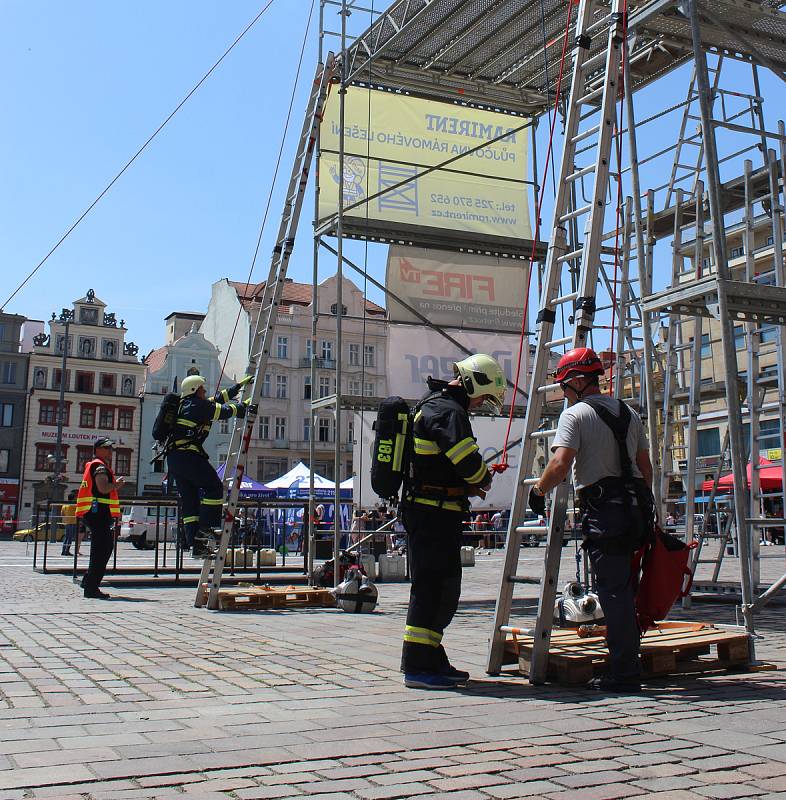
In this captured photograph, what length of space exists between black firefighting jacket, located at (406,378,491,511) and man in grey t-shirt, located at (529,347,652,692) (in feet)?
1.35

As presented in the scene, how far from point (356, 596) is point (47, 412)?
6198cm

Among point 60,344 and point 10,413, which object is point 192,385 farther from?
point 60,344

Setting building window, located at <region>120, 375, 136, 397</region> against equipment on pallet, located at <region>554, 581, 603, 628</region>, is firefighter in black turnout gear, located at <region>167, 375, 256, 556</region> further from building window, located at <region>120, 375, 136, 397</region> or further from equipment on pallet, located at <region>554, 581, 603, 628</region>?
building window, located at <region>120, 375, 136, 397</region>

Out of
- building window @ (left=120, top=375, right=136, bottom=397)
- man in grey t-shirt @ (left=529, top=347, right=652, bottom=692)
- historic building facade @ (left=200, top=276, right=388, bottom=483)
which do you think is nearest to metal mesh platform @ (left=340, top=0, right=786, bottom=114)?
man in grey t-shirt @ (left=529, top=347, right=652, bottom=692)

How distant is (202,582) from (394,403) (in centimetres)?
574

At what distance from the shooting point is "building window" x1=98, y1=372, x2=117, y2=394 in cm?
6900

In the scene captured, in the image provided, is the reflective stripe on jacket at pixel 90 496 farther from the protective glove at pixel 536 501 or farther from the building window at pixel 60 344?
the building window at pixel 60 344

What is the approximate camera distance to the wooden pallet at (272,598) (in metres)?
10.2

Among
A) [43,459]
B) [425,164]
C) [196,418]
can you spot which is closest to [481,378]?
[196,418]

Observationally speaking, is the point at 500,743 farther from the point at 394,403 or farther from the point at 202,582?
the point at 202,582

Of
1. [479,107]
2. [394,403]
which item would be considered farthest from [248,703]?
[479,107]

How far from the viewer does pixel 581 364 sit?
5672 mm

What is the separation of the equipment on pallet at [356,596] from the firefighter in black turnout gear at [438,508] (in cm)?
465

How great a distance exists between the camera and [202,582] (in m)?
10.6
